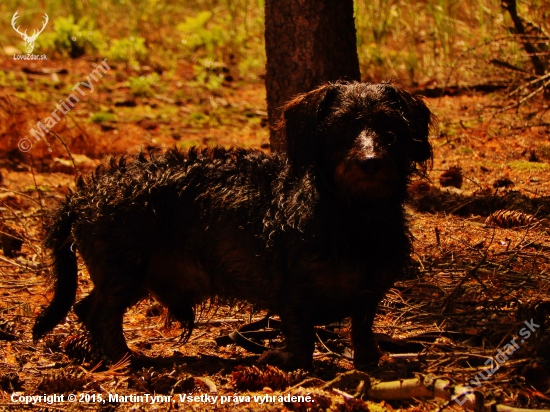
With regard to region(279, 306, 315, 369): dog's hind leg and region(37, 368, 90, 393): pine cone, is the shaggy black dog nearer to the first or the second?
region(279, 306, 315, 369): dog's hind leg

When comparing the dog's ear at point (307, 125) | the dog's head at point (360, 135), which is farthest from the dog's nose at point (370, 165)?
the dog's ear at point (307, 125)

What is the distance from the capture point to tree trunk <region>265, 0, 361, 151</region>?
19.7ft

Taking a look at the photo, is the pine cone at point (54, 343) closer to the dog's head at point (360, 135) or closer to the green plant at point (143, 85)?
the dog's head at point (360, 135)

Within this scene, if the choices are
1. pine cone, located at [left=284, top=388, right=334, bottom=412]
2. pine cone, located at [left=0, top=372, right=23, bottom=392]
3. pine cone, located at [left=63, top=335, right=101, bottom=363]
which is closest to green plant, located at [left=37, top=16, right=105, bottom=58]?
pine cone, located at [left=63, top=335, right=101, bottom=363]

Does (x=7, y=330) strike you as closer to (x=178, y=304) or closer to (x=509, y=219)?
(x=178, y=304)

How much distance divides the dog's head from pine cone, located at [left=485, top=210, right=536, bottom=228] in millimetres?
1802

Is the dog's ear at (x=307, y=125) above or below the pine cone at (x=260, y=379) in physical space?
above

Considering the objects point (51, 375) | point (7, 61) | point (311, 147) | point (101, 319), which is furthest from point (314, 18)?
point (7, 61)

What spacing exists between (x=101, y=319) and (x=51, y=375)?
496 mm

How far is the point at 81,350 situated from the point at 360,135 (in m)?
2.17

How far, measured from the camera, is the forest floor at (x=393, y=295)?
146 inches

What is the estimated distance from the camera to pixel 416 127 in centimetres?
430

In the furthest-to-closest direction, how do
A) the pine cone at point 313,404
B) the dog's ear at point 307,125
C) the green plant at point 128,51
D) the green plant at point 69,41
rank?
the green plant at point 69,41 < the green plant at point 128,51 < the dog's ear at point 307,125 < the pine cone at point 313,404
